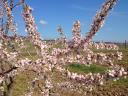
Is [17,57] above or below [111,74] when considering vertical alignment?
above

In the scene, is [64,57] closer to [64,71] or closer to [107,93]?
[64,71]

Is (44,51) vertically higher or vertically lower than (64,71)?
higher

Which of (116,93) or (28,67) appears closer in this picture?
(28,67)

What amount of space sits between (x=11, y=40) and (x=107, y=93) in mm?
10572

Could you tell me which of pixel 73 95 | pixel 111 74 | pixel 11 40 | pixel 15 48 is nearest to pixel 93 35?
pixel 111 74

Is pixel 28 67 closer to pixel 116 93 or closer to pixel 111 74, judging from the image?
pixel 111 74

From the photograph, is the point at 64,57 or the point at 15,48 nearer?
the point at 64,57

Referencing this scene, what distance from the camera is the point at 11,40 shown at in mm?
8539

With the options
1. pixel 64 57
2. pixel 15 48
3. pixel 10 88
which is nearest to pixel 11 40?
pixel 15 48

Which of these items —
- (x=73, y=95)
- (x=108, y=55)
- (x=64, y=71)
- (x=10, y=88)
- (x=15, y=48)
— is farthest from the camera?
(x=73, y=95)

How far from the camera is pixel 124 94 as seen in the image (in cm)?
1739

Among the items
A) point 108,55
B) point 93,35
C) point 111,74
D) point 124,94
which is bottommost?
point 124,94

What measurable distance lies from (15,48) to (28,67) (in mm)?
1808

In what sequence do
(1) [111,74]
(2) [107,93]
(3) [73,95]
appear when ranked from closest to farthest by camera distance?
(1) [111,74] → (3) [73,95] → (2) [107,93]
